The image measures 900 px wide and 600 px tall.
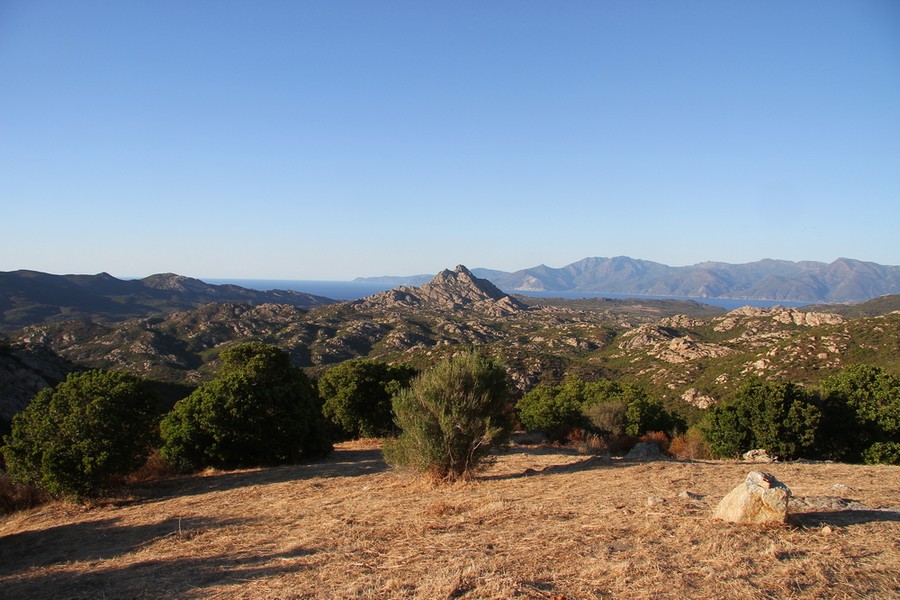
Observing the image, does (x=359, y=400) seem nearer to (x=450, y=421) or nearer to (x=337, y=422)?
(x=337, y=422)

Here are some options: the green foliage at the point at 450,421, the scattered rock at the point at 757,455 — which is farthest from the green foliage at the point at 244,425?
A: the scattered rock at the point at 757,455

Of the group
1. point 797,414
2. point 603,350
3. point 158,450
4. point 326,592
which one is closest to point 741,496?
point 326,592

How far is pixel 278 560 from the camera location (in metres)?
8.48

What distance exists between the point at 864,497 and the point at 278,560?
12.5 m

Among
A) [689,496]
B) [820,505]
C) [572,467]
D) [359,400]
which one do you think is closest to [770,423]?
[572,467]

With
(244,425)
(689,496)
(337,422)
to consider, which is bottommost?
(337,422)

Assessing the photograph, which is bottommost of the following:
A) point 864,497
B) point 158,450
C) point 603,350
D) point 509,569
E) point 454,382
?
point 603,350

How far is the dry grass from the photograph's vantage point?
6.64 metres

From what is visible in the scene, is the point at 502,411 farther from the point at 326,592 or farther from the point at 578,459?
the point at 326,592

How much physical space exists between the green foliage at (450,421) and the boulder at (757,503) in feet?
23.2

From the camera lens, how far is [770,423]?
2331cm

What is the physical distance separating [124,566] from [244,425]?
1202 centimetres

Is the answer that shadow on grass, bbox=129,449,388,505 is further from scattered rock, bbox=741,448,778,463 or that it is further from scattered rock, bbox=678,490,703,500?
scattered rock, bbox=741,448,778,463

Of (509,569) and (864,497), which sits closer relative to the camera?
(509,569)
